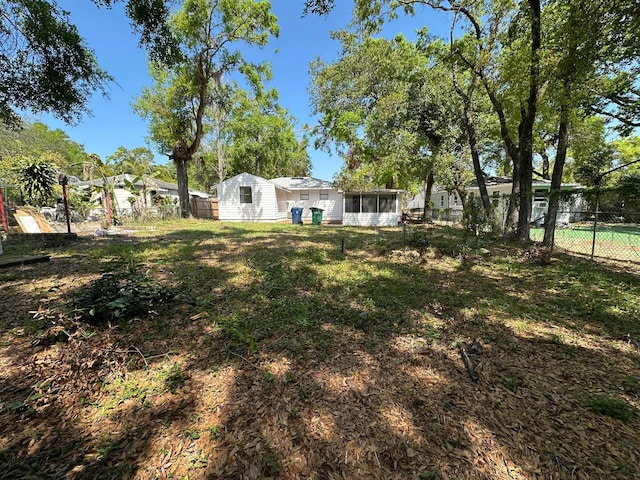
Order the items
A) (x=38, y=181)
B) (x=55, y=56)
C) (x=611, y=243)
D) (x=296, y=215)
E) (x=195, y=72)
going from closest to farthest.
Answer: (x=55, y=56)
(x=611, y=243)
(x=38, y=181)
(x=195, y=72)
(x=296, y=215)

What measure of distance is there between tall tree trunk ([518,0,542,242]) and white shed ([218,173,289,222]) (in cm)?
1323

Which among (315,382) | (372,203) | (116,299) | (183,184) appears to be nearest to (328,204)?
(372,203)

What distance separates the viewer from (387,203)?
53.1ft

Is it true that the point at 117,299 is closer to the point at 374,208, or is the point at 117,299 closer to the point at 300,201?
the point at 374,208

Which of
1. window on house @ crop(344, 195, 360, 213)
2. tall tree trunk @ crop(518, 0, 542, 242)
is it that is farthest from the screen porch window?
tall tree trunk @ crop(518, 0, 542, 242)

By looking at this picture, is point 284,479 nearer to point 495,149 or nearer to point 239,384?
point 239,384

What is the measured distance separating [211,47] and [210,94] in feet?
9.71

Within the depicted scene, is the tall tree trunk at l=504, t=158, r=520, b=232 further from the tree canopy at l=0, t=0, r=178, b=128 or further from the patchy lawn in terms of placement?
the tree canopy at l=0, t=0, r=178, b=128

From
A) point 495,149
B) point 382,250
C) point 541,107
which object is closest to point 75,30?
point 382,250

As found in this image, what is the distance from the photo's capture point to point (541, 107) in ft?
25.7

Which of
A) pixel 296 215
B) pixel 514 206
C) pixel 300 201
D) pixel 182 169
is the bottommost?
pixel 296 215

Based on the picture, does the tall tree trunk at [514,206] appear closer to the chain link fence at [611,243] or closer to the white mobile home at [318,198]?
the chain link fence at [611,243]

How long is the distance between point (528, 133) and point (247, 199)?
1467 cm

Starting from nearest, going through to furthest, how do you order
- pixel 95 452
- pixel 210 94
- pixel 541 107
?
pixel 95 452 → pixel 541 107 → pixel 210 94
